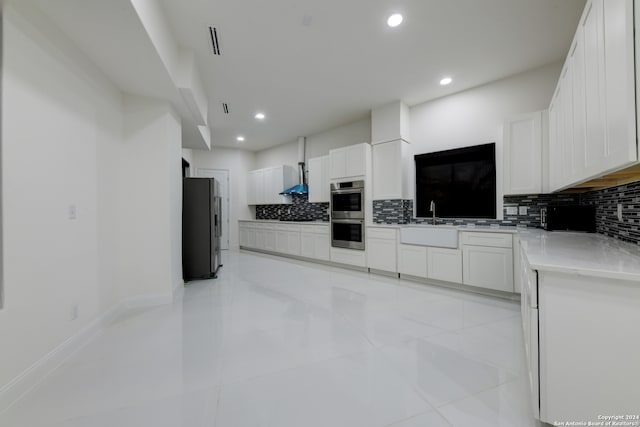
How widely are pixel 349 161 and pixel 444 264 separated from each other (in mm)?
2436

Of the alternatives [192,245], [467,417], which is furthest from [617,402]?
[192,245]

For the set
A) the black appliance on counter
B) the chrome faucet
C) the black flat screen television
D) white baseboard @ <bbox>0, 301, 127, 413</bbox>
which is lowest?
white baseboard @ <bbox>0, 301, 127, 413</bbox>

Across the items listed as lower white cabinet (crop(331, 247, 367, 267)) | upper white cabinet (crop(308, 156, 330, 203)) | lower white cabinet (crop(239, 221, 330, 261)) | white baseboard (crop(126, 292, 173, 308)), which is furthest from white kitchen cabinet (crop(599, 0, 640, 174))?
upper white cabinet (crop(308, 156, 330, 203))

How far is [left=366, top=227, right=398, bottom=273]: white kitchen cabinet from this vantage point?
4359mm

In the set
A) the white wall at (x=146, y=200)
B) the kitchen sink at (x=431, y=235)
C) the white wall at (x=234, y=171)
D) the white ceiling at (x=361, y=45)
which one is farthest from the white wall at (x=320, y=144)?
the white wall at (x=146, y=200)

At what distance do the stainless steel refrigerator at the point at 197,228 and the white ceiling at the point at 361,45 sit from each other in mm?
1527

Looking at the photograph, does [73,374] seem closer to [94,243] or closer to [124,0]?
[94,243]

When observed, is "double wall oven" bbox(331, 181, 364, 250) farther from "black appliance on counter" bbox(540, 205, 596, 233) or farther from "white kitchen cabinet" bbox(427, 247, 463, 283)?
"black appliance on counter" bbox(540, 205, 596, 233)

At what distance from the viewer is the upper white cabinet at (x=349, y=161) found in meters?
4.81

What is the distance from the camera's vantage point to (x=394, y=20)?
2.61m

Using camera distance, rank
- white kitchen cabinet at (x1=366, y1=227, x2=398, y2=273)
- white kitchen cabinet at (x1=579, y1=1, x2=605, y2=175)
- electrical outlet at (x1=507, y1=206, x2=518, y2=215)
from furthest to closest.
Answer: white kitchen cabinet at (x1=366, y1=227, x2=398, y2=273)
electrical outlet at (x1=507, y1=206, x2=518, y2=215)
white kitchen cabinet at (x1=579, y1=1, x2=605, y2=175)

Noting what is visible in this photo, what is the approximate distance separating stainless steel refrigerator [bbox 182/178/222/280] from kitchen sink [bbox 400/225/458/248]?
122 inches

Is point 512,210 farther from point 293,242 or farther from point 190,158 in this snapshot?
point 190,158

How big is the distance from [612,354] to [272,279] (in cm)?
389
